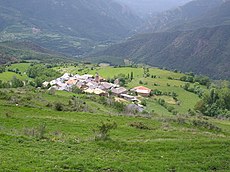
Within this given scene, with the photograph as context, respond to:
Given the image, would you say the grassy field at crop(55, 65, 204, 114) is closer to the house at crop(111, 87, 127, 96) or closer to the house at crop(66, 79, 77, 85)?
the house at crop(111, 87, 127, 96)

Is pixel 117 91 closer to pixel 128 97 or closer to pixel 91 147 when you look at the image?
pixel 128 97

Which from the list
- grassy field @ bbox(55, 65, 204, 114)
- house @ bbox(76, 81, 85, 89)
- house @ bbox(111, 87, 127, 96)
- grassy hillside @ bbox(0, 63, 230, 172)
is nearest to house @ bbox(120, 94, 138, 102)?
house @ bbox(111, 87, 127, 96)

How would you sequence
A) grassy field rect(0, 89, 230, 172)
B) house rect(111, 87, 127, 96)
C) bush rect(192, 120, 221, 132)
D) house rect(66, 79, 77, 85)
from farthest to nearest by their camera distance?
house rect(66, 79, 77, 85) < house rect(111, 87, 127, 96) < bush rect(192, 120, 221, 132) < grassy field rect(0, 89, 230, 172)

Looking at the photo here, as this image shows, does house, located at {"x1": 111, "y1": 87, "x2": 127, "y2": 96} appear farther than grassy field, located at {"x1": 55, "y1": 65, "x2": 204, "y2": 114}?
Yes

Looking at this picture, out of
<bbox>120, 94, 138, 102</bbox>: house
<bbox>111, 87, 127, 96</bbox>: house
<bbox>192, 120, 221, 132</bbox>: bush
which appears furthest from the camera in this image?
<bbox>111, 87, 127, 96</bbox>: house

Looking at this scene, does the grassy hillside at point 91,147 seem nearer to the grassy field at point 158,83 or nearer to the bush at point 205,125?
the bush at point 205,125

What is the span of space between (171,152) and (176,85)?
104m

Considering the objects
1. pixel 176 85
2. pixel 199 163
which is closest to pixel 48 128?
pixel 199 163

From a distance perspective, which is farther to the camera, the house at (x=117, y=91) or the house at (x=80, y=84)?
the house at (x=80, y=84)

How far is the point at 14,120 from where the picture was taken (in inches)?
1288

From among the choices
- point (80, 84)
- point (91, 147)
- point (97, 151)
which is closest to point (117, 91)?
point (80, 84)

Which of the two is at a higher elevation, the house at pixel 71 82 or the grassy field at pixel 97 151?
the grassy field at pixel 97 151

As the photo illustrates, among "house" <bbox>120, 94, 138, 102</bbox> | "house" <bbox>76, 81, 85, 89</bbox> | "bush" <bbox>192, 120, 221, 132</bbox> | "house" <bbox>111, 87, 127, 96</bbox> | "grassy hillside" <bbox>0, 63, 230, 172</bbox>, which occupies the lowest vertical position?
"house" <bbox>120, 94, 138, 102</bbox>

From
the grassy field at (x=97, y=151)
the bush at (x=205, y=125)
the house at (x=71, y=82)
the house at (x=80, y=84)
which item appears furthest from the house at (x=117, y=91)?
the grassy field at (x=97, y=151)
